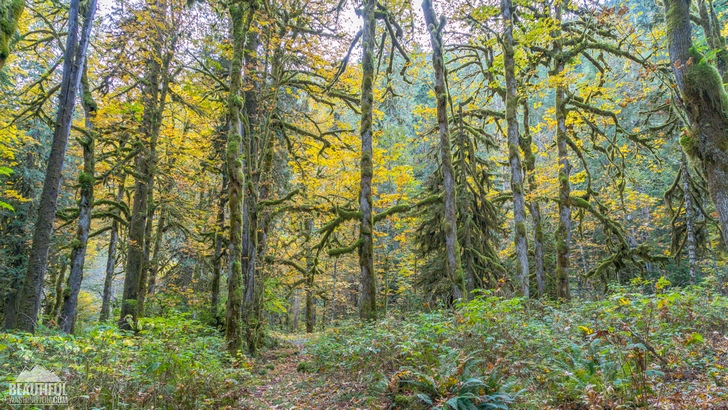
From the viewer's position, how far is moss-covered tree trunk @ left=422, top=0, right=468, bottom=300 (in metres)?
9.07

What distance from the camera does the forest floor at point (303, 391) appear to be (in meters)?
5.15

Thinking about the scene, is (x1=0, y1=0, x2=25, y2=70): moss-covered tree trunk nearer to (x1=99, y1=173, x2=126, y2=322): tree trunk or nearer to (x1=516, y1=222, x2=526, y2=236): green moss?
(x1=99, y1=173, x2=126, y2=322): tree trunk

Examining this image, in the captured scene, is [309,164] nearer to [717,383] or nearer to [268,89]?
[268,89]

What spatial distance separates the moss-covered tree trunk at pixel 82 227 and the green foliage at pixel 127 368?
4868mm

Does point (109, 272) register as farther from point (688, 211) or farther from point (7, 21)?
point (688, 211)

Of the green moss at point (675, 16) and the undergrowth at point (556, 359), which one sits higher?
the green moss at point (675, 16)

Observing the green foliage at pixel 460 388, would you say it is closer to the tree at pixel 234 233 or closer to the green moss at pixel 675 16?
the tree at pixel 234 233

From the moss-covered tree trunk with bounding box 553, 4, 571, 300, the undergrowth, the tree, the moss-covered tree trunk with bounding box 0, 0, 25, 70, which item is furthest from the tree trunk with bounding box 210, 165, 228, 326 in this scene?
the moss-covered tree trunk with bounding box 553, 4, 571, 300

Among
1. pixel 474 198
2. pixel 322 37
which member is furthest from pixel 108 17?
pixel 474 198

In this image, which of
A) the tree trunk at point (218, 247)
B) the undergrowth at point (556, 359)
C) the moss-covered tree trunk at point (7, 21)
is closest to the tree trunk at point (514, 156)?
the undergrowth at point (556, 359)

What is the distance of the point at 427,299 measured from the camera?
1388cm

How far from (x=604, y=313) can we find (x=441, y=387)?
350 centimetres

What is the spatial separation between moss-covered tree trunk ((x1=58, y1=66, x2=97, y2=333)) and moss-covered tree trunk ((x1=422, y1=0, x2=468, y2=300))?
30.4 ft

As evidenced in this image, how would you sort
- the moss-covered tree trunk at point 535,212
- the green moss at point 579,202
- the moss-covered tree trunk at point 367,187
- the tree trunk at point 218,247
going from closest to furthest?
the moss-covered tree trunk at point 367,187 → the green moss at point 579,202 → the moss-covered tree trunk at point 535,212 → the tree trunk at point 218,247
